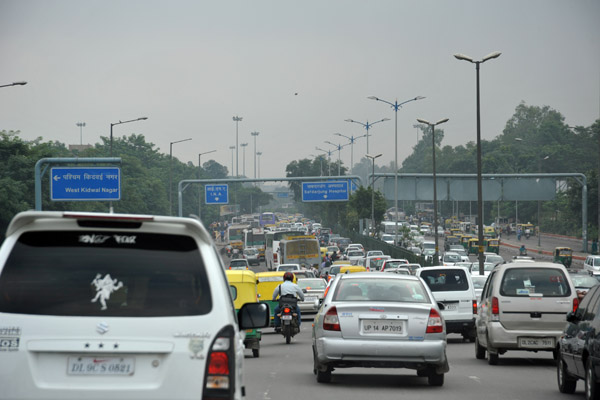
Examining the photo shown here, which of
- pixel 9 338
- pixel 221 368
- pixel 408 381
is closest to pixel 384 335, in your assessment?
pixel 408 381

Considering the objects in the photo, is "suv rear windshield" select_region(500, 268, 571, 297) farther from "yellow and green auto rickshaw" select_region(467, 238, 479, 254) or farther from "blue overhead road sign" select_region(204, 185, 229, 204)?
"yellow and green auto rickshaw" select_region(467, 238, 479, 254)

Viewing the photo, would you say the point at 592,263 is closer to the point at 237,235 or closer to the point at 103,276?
the point at 237,235

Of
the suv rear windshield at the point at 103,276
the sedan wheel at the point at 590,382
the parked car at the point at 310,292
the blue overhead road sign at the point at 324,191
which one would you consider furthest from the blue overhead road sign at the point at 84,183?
the suv rear windshield at the point at 103,276

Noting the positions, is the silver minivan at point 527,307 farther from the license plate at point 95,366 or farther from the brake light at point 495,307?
the license plate at point 95,366

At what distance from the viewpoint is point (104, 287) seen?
6.04 m

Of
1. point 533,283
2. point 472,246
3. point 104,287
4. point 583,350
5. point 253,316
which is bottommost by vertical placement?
point 472,246

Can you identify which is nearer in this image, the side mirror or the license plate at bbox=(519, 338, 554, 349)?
the side mirror

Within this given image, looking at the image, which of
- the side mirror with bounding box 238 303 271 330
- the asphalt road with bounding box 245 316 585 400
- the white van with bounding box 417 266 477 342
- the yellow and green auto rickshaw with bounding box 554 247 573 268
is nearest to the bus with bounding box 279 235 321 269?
the yellow and green auto rickshaw with bounding box 554 247 573 268

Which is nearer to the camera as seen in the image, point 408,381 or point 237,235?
point 408,381

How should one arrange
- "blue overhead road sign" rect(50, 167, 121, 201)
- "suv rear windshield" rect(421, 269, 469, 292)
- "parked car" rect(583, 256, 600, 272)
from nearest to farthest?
1. "suv rear windshield" rect(421, 269, 469, 292)
2. "blue overhead road sign" rect(50, 167, 121, 201)
3. "parked car" rect(583, 256, 600, 272)

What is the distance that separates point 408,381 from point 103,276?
9535 millimetres

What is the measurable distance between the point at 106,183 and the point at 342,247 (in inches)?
2160

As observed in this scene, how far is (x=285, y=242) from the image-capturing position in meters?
66.7

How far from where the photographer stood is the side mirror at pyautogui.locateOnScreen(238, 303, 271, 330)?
766cm
